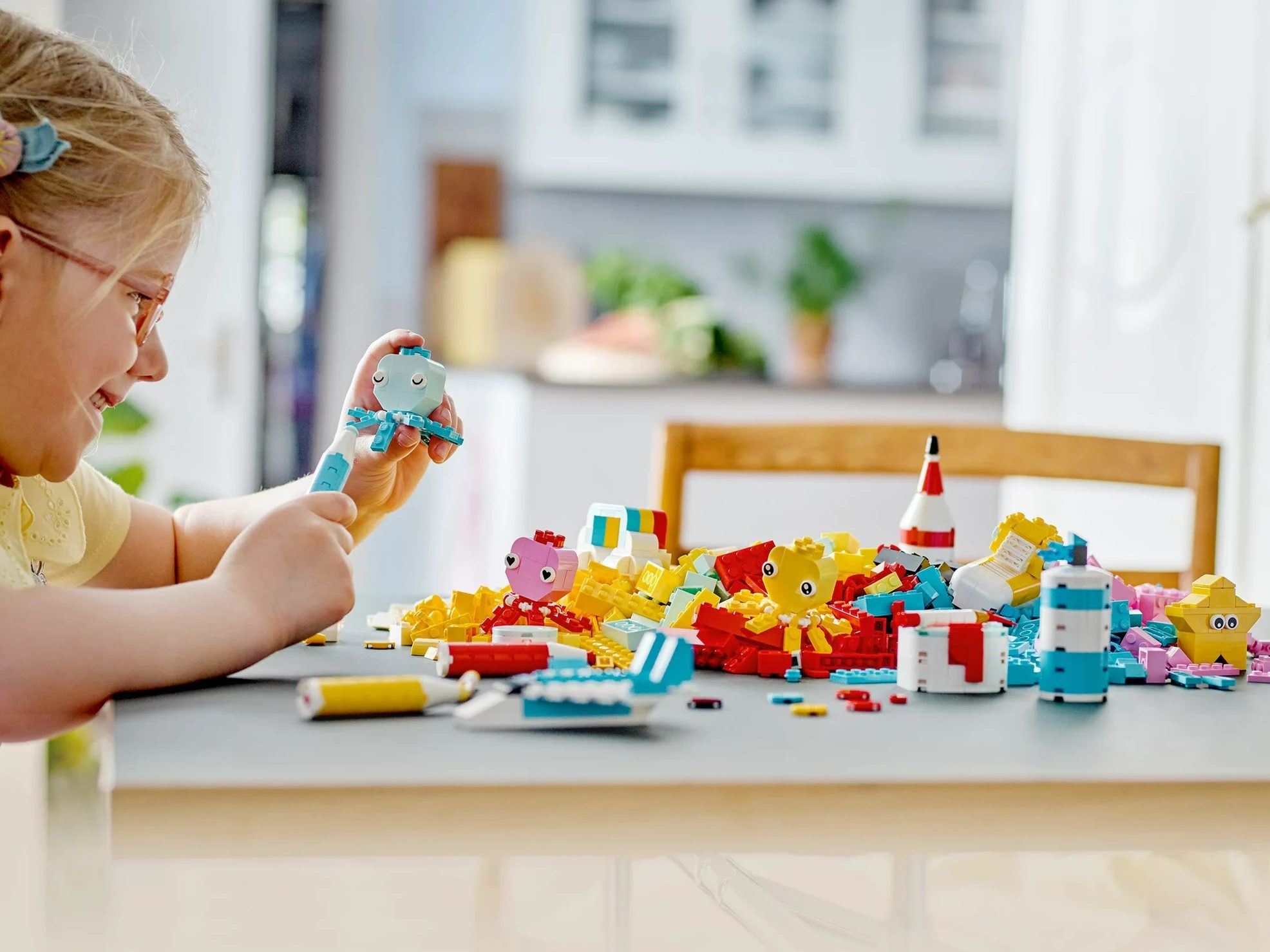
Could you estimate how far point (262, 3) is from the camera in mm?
2701

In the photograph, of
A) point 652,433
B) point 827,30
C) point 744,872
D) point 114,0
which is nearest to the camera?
point 744,872

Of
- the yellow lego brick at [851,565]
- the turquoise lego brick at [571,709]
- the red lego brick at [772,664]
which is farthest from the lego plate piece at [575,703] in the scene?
the yellow lego brick at [851,565]

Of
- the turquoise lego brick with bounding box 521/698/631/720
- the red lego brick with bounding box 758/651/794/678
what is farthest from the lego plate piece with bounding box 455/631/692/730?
the red lego brick with bounding box 758/651/794/678

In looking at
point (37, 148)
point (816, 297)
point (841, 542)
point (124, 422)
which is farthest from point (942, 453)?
point (816, 297)

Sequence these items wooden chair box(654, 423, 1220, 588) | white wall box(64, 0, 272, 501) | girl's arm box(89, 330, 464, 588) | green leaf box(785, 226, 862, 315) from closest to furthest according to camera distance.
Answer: girl's arm box(89, 330, 464, 588), wooden chair box(654, 423, 1220, 588), white wall box(64, 0, 272, 501), green leaf box(785, 226, 862, 315)

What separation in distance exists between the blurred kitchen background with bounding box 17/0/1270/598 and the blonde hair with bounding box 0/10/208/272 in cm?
105

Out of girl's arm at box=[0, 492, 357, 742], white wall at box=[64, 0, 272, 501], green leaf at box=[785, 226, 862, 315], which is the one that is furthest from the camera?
green leaf at box=[785, 226, 862, 315]

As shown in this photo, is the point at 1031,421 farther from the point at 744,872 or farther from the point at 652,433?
the point at 744,872

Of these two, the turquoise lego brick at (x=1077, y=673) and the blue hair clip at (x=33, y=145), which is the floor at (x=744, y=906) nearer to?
the turquoise lego brick at (x=1077, y=673)

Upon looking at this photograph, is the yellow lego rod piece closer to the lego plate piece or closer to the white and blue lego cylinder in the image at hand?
the lego plate piece

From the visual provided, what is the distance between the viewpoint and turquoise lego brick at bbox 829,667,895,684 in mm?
601

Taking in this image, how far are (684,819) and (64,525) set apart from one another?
1.95 feet

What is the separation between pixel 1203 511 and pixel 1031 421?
3.03 ft

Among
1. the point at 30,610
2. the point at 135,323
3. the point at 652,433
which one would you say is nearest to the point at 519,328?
the point at 652,433
